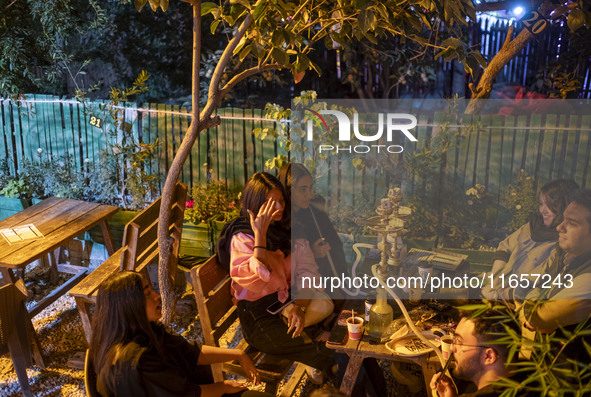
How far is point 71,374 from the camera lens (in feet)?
13.8

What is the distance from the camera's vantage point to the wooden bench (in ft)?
13.4

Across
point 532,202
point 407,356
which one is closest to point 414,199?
point 532,202

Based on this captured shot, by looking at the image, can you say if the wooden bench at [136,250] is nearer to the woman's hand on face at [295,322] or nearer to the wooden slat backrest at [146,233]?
the wooden slat backrest at [146,233]

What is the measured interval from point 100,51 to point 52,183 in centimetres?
265

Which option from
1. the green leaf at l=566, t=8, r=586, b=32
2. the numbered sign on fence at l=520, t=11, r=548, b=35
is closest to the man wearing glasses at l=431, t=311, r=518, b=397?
the green leaf at l=566, t=8, r=586, b=32

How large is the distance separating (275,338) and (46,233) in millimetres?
2310

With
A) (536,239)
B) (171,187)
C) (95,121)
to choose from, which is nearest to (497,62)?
(536,239)

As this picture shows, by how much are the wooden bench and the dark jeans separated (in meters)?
1.00

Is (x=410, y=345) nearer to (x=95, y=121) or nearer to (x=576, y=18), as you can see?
(x=576, y=18)

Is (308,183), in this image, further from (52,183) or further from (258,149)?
(52,183)

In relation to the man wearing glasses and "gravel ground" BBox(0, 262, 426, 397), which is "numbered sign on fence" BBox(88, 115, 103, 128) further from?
the man wearing glasses

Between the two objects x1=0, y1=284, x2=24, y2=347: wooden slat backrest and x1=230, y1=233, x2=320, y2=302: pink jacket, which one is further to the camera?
x1=0, y1=284, x2=24, y2=347: wooden slat backrest

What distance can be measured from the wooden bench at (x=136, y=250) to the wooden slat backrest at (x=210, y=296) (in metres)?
0.80

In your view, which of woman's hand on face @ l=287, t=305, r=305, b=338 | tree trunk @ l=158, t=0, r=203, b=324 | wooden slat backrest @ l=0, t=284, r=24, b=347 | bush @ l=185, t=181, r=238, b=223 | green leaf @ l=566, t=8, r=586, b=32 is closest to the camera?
green leaf @ l=566, t=8, r=586, b=32
